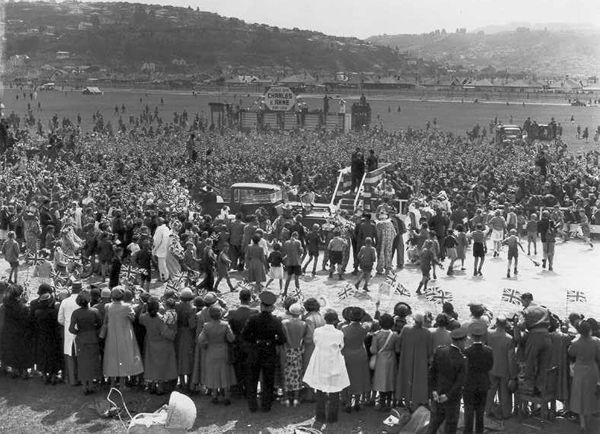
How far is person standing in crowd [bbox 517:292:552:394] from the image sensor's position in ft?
31.2

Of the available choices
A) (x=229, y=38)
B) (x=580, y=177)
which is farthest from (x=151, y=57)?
(x=580, y=177)

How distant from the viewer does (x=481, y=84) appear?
11262cm

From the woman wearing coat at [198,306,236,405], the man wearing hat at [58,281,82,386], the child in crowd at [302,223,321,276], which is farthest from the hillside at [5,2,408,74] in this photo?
the woman wearing coat at [198,306,236,405]

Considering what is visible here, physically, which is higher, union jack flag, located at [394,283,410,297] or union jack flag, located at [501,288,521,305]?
union jack flag, located at [501,288,521,305]

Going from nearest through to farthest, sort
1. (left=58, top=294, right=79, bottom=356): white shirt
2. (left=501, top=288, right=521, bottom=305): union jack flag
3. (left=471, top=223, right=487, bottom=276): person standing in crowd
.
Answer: (left=58, top=294, right=79, bottom=356): white shirt → (left=501, top=288, right=521, bottom=305): union jack flag → (left=471, top=223, right=487, bottom=276): person standing in crowd

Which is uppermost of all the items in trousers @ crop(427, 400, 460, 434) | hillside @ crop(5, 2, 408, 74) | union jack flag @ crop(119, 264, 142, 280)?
hillside @ crop(5, 2, 408, 74)

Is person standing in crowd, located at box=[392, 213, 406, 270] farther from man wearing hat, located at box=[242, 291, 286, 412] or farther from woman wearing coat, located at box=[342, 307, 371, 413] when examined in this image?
man wearing hat, located at box=[242, 291, 286, 412]

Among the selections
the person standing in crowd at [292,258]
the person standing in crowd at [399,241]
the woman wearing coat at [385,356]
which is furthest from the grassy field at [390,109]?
the woman wearing coat at [385,356]

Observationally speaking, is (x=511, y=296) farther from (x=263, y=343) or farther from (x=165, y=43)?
(x=165, y=43)

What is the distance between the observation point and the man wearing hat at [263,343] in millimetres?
9820

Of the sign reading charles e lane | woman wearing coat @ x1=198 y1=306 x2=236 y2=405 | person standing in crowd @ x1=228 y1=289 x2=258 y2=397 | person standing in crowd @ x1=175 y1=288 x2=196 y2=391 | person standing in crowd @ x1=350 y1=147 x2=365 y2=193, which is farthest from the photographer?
the sign reading charles e lane

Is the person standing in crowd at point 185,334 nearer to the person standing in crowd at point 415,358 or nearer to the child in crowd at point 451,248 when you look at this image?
the person standing in crowd at point 415,358

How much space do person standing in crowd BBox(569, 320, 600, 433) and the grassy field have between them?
181 feet

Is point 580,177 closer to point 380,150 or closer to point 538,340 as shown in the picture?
point 380,150
